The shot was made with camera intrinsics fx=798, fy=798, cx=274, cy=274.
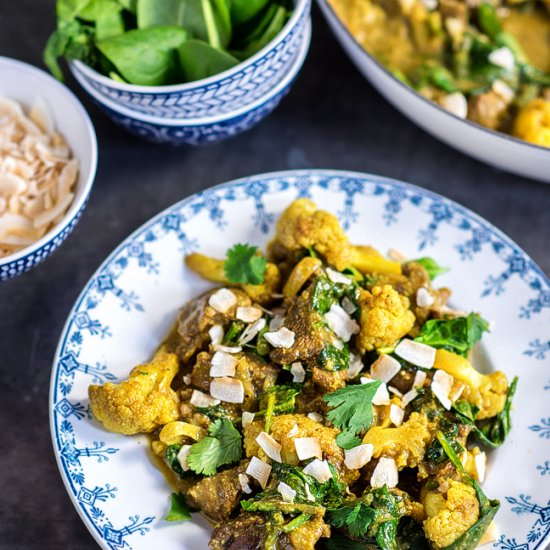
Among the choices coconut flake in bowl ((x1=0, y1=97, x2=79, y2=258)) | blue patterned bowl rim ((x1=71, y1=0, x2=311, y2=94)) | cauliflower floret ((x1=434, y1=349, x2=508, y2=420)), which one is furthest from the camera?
coconut flake in bowl ((x1=0, y1=97, x2=79, y2=258))

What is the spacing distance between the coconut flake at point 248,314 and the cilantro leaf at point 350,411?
1.61 feet

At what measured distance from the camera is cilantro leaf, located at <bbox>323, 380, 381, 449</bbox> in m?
3.00

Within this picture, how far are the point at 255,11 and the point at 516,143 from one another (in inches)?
55.6

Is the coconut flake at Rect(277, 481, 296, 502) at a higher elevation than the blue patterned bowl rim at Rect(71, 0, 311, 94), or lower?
lower

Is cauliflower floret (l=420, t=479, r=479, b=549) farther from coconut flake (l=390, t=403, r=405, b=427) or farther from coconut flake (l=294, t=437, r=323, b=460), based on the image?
coconut flake (l=294, t=437, r=323, b=460)

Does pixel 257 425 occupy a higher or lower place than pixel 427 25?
lower

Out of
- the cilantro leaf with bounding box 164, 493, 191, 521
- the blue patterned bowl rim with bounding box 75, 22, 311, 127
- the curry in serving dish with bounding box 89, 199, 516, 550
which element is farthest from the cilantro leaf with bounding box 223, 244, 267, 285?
the cilantro leaf with bounding box 164, 493, 191, 521

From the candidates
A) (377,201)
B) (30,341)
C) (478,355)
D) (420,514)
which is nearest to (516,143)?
(377,201)

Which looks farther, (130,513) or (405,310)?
(405,310)

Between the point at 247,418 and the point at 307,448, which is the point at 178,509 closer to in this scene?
the point at 247,418

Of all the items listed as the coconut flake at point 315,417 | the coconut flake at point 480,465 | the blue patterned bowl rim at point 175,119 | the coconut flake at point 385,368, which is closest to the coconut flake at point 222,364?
the coconut flake at point 315,417

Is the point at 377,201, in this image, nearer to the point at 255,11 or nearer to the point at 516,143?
the point at 516,143

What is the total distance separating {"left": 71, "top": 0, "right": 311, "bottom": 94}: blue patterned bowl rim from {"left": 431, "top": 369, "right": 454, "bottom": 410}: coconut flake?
158cm

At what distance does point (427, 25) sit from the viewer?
14.9 feet
